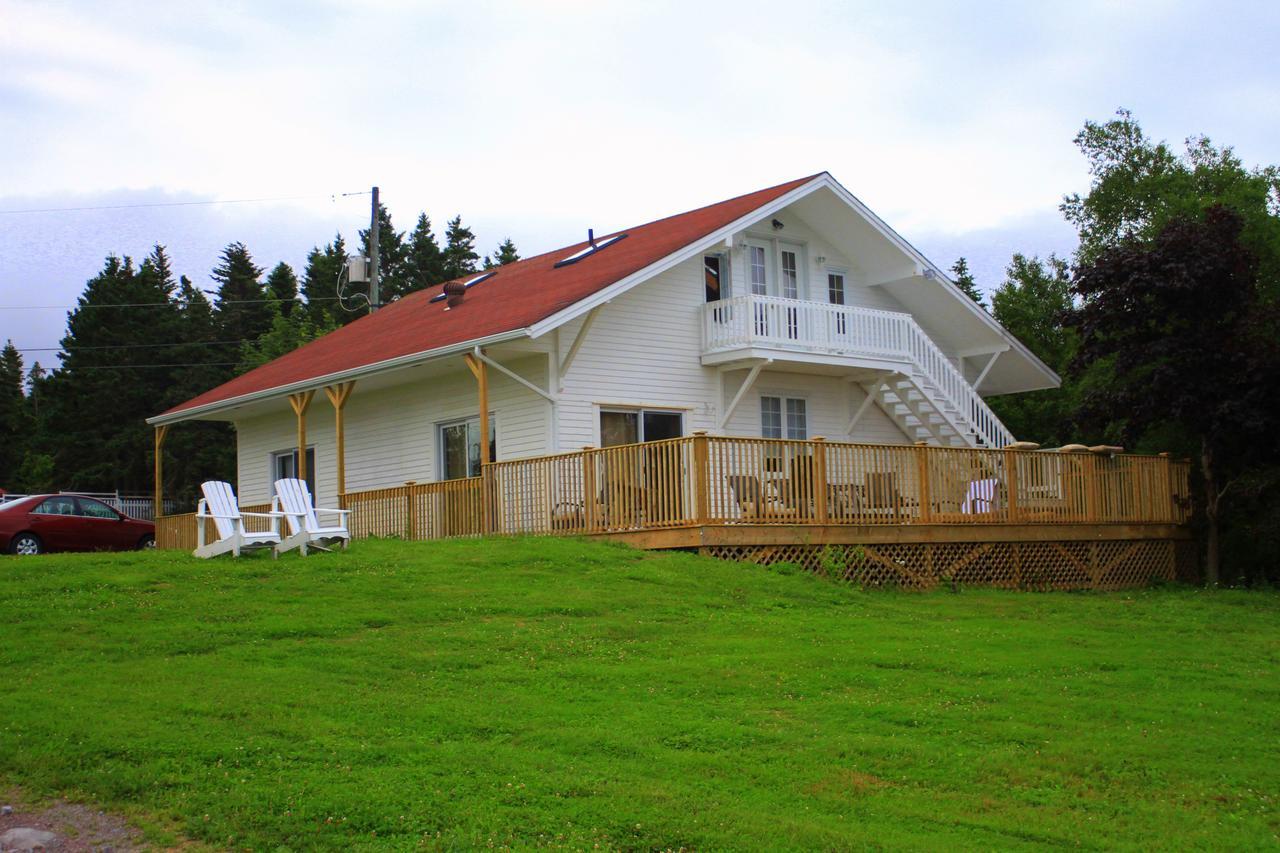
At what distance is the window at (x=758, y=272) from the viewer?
26.4 metres

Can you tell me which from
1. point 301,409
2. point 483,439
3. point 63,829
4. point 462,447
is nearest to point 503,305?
point 462,447

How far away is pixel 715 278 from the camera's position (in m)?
25.6

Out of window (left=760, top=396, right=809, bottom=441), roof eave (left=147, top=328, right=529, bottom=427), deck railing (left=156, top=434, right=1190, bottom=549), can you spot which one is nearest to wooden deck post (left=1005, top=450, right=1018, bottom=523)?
deck railing (left=156, top=434, right=1190, bottom=549)

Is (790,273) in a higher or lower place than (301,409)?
higher

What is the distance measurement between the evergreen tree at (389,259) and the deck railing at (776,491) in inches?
1712

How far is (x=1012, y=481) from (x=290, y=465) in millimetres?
16198

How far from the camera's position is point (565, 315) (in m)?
21.3

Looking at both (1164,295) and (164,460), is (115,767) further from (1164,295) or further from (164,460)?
(164,460)

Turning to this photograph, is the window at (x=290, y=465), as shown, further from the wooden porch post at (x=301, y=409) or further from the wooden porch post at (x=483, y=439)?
the wooden porch post at (x=483, y=439)

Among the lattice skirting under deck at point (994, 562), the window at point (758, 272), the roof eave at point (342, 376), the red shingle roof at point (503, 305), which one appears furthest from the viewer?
the window at point (758, 272)

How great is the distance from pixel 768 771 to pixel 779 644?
4140mm

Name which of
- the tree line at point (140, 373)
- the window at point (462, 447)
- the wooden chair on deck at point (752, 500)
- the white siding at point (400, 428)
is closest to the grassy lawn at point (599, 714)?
the wooden chair on deck at point (752, 500)

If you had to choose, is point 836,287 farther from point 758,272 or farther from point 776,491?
point 776,491

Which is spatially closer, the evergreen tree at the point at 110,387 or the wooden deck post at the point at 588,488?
the wooden deck post at the point at 588,488
